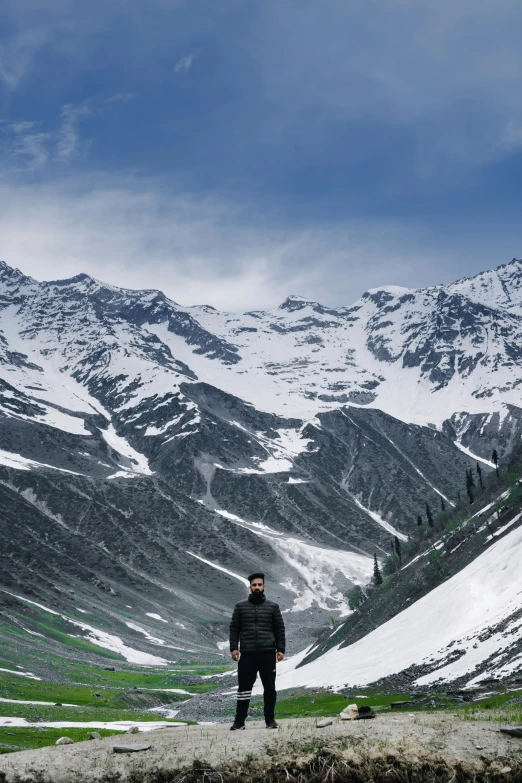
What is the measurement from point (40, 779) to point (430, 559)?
351 ft

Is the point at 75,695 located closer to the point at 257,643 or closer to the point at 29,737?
the point at 29,737

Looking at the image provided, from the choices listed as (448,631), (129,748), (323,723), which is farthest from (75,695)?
(129,748)

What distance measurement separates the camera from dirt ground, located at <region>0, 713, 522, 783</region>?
1482cm

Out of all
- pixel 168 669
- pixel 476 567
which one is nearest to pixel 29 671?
pixel 168 669

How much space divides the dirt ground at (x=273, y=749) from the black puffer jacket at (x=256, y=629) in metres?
2.29

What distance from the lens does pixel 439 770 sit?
14383 millimetres

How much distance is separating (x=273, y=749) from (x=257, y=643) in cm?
337

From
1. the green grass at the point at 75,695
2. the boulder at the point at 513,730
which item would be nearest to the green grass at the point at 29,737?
the boulder at the point at 513,730

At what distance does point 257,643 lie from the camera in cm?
1836

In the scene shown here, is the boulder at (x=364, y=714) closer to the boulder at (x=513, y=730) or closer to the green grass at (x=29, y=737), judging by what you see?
the boulder at (x=513, y=730)

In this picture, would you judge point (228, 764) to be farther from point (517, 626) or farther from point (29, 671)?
point (29, 671)

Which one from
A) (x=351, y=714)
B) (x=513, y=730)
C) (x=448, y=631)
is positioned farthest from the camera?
(x=448, y=631)

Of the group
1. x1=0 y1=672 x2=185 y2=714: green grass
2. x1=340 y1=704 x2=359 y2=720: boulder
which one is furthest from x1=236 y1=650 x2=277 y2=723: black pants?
x1=0 y1=672 x2=185 y2=714: green grass

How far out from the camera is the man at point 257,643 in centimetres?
1831
